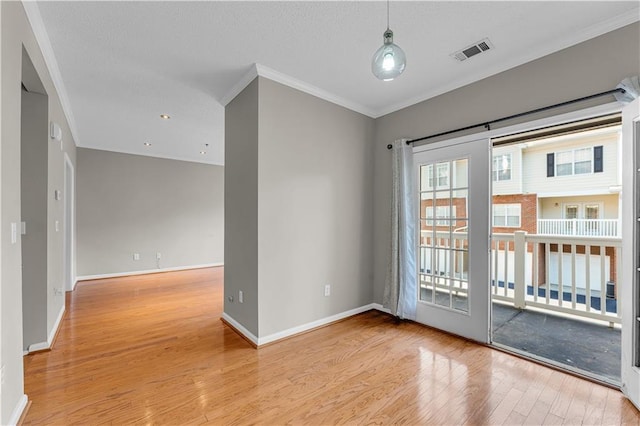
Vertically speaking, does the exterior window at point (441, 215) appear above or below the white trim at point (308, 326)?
above

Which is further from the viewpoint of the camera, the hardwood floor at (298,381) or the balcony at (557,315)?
the balcony at (557,315)

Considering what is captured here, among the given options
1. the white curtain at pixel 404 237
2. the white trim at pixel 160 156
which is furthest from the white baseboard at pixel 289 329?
the white trim at pixel 160 156

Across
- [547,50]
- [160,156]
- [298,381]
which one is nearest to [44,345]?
[298,381]

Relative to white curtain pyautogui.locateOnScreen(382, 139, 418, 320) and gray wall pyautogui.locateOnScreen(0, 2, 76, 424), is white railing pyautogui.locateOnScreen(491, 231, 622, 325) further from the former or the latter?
gray wall pyautogui.locateOnScreen(0, 2, 76, 424)

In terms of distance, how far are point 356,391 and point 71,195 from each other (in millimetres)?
5579

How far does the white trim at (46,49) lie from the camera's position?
1867 mm

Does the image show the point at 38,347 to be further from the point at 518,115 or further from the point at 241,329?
the point at 518,115

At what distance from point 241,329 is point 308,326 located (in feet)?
2.39

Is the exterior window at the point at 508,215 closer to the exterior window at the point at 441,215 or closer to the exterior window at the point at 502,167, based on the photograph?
the exterior window at the point at 502,167

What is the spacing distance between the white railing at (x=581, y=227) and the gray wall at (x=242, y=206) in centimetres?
796

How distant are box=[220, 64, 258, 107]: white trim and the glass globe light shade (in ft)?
5.29

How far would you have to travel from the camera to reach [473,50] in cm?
238

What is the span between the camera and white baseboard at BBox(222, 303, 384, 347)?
2.69m

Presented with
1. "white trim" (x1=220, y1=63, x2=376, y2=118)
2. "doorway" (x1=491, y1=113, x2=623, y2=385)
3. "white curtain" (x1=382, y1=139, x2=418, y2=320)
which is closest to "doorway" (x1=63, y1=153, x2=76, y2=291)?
"white trim" (x1=220, y1=63, x2=376, y2=118)
